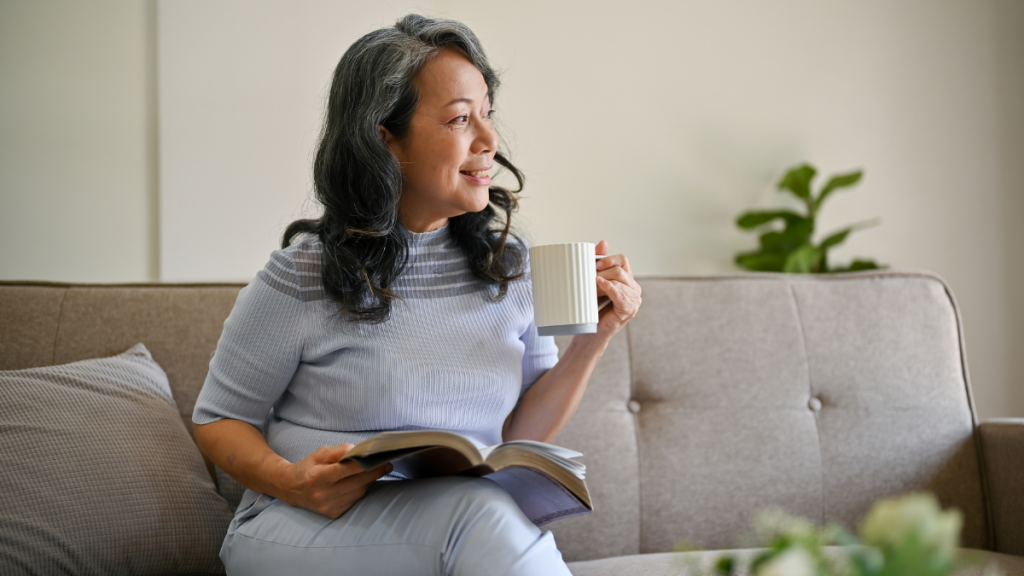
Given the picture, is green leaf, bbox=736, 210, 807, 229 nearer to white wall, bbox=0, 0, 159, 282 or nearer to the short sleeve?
the short sleeve

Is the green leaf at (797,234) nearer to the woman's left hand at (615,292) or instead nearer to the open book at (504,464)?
the woman's left hand at (615,292)

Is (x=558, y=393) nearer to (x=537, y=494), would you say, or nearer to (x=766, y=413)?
(x=537, y=494)

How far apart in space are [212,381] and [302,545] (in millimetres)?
327

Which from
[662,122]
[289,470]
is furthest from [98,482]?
[662,122]

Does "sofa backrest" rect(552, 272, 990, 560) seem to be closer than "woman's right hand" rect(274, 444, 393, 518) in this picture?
No

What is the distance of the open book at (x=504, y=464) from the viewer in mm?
732

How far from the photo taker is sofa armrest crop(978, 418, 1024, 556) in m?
1.29

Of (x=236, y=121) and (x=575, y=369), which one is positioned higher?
(x=236, y=121)

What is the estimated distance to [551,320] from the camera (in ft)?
3.16

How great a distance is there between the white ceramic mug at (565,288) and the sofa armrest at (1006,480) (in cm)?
94

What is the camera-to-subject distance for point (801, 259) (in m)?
2.16

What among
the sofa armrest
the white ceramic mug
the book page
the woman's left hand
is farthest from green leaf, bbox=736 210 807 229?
the book page

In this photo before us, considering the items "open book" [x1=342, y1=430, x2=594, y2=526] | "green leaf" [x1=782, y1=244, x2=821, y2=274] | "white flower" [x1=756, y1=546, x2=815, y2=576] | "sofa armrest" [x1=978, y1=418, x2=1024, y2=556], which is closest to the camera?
"white flower" [x1=756, y1=546, x2=815, y2=576]

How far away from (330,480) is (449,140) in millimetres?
554
